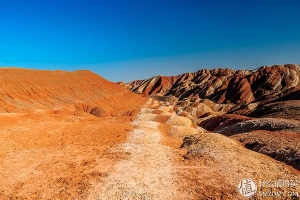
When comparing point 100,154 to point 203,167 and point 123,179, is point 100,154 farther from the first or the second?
point 203,167

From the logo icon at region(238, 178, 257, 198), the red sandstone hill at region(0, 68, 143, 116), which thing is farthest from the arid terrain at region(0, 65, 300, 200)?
the red sandstone hill at region(0, 68, 143, 116)

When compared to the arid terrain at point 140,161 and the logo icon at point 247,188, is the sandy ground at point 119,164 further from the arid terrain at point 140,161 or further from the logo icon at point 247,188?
the logo icon at point 247,188

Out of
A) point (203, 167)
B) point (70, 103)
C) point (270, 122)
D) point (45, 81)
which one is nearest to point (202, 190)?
point (203, 167)

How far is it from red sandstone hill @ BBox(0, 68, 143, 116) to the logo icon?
4227 centimetres

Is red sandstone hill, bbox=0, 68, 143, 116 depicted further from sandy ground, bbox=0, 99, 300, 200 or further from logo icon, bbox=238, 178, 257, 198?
logo icon, bbox=238, 178, 257, 198

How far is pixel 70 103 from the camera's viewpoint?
77.1 metres

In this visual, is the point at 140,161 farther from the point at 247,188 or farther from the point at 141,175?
the point at 247,188

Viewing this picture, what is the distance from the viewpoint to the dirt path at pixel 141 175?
15406mm

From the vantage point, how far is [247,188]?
631 inches

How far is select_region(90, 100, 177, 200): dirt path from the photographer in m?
15.4

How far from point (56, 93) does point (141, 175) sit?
70.9 metres

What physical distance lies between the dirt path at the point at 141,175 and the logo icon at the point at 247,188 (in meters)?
4.17

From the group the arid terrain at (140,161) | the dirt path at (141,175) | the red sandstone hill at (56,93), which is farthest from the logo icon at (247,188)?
the red sandstone hill at (56,93)

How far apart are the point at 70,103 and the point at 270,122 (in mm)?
58122
